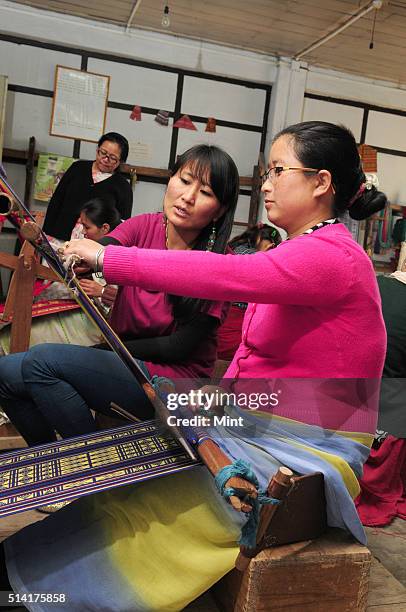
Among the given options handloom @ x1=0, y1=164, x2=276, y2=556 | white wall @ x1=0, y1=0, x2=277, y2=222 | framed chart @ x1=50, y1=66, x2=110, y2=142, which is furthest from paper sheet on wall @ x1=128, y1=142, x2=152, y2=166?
handloom @ x1=0, y1=164, x2=276, y2=556

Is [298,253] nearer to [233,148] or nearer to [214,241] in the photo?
[214,241]

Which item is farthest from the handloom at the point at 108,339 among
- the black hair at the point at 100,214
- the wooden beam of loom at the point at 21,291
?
the black hair at the point at 100,214

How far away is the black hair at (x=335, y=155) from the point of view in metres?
1.22

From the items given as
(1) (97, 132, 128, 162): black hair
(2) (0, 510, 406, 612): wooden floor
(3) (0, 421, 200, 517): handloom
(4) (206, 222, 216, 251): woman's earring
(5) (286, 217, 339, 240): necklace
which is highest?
(1) (97, 132, 128, 162): black hair

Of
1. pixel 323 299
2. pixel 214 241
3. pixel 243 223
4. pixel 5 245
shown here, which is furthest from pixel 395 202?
pixel 323 299

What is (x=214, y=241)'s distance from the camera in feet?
5.23

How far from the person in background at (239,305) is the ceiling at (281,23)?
6.23 ft

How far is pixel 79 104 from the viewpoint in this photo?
16.9ft

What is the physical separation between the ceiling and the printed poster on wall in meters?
1.26

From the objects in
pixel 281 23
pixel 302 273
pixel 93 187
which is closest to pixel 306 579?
pixel 302 273

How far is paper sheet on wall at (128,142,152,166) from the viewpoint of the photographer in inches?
212

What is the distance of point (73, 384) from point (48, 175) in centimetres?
405

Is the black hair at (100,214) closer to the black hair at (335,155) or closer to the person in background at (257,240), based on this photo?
the person in background at (257,240)

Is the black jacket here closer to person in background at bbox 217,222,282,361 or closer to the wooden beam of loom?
person in background at bbox 217,222,282,361
